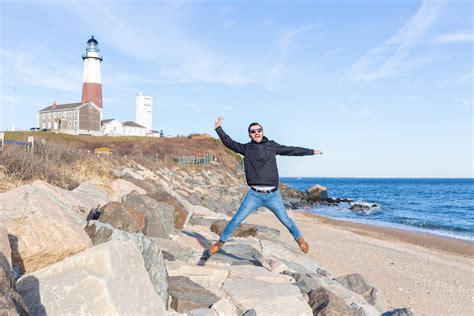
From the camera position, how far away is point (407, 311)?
6.03 m

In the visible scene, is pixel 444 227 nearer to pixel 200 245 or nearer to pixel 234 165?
pixel 200 245

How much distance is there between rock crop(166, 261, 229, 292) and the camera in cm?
583

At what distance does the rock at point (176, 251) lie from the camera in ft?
22.0

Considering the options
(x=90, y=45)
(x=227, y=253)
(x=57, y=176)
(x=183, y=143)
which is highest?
(x=90, y=45)

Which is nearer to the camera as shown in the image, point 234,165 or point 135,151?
point 135,151

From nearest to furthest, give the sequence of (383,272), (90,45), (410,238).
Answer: (383,272) → (410,238) → (90,45)

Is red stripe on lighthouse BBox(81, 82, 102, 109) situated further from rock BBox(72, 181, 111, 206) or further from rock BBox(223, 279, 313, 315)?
rock BBox(223, 279, 313, 315)

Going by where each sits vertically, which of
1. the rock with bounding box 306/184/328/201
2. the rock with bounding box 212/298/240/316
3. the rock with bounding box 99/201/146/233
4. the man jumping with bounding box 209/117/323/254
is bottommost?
the rock with bounding box 306/184/328/201

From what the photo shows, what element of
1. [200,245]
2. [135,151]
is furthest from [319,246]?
[135,151]

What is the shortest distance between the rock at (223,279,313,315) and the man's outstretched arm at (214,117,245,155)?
1923 mm

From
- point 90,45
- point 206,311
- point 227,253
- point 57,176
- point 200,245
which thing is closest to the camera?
point 206,311

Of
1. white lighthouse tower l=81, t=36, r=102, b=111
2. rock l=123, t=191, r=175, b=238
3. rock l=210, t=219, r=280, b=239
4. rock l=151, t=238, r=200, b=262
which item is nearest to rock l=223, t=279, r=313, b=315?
rock l=151, t=238, r=200, b=262

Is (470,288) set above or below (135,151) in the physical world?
below

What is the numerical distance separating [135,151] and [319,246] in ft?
106
